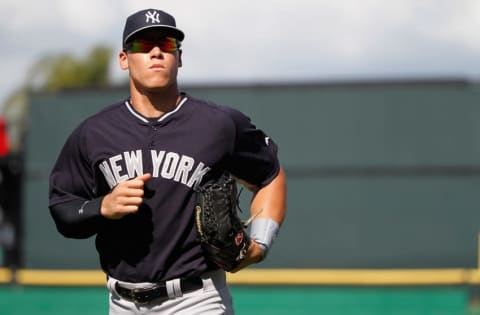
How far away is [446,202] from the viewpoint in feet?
36.1

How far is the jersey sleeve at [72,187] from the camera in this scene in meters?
3.13

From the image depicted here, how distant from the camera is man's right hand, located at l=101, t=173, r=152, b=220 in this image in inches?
111

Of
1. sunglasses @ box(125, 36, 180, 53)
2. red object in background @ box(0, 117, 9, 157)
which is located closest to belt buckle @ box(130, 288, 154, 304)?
sunglasses @ box(125, 36, 180, 53)

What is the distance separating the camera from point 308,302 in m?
8.32

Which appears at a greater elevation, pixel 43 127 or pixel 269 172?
pixel 269 172

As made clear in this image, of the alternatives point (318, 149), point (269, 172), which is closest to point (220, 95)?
point (318, 149)

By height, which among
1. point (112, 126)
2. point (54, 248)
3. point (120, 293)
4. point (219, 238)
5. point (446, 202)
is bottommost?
point (54, 248)

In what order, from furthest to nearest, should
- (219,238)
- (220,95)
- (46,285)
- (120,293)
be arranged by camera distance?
(220,95)
(46,285)
(120,293)
(219,238)

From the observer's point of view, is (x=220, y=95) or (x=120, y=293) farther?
(x=220, y=95)

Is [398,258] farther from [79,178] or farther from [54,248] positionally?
[79,178]

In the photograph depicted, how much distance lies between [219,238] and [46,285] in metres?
6.13

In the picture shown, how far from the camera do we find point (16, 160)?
1116cm

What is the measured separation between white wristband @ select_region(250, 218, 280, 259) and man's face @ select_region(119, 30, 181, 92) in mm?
567

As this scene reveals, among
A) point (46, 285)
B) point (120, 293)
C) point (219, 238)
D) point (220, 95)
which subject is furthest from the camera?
point (220, 95)
